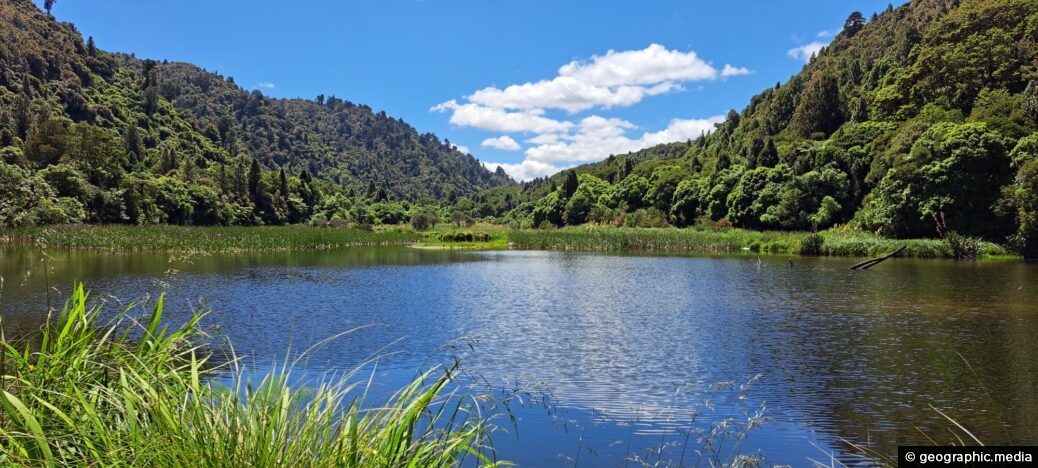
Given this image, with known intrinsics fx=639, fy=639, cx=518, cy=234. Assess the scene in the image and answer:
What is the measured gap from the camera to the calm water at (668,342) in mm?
8602

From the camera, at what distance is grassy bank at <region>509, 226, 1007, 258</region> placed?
4366cm

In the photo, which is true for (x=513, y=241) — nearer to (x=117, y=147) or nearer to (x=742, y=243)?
(x=742, y=243)

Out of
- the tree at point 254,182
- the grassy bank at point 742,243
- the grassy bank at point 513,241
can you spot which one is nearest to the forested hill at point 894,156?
the grassy bank at point 742,243

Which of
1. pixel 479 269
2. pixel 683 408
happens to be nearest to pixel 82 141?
pixel 479 269

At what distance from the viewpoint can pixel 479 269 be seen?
3700 cm

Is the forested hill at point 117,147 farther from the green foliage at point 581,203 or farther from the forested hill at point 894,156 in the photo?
the forested hill at point 894,156

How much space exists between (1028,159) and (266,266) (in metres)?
48.0

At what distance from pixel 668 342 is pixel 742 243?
44.5 m

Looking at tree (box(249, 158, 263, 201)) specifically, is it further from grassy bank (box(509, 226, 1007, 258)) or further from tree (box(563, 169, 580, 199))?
tree (box(563, 169, 580, 199))

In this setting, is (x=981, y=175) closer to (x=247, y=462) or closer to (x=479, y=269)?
(x=479, y=269)

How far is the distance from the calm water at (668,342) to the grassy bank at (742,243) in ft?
42.4

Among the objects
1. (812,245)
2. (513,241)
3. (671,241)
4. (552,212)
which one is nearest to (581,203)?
(552,212)

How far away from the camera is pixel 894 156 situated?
165 ft

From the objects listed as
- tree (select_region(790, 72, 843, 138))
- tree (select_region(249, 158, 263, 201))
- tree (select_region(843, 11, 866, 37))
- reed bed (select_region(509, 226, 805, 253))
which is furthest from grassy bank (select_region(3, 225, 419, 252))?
tree (select_region(843, 11, 866, 37))
